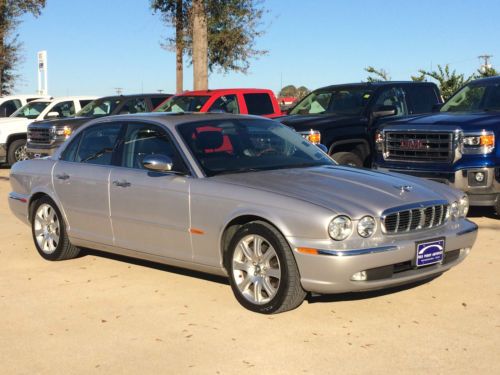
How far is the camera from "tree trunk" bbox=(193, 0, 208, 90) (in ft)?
67.7

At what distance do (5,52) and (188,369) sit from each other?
3454cm

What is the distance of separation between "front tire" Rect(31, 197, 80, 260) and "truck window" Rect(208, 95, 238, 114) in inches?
276

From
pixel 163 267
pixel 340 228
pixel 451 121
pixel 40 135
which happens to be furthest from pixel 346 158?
pixel 40 135

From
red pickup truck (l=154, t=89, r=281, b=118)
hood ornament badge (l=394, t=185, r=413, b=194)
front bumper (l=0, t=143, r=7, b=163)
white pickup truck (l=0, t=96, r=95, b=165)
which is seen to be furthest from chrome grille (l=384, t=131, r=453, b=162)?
front bumper (l=0, t=143, r=7, b=163)

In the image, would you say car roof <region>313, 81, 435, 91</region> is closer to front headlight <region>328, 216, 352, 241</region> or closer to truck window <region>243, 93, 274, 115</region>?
truck window <region>243, 93, 274, 115</region>

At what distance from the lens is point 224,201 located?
6.10 m

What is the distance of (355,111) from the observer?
42.8 feet

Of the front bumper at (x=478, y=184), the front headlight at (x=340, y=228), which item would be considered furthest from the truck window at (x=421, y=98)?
the front headlight at (x=340, y=228)

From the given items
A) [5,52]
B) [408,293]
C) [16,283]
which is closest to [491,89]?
[408,293]

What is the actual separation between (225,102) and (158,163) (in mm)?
8601

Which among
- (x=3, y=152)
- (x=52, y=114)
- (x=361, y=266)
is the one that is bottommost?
(x=3, y=152)

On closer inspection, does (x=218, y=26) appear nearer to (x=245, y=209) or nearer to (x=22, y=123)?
(x=22, y=123)

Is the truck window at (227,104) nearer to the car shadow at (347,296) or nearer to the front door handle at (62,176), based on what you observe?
the front door handle at (62,176)

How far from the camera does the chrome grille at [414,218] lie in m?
5.70
